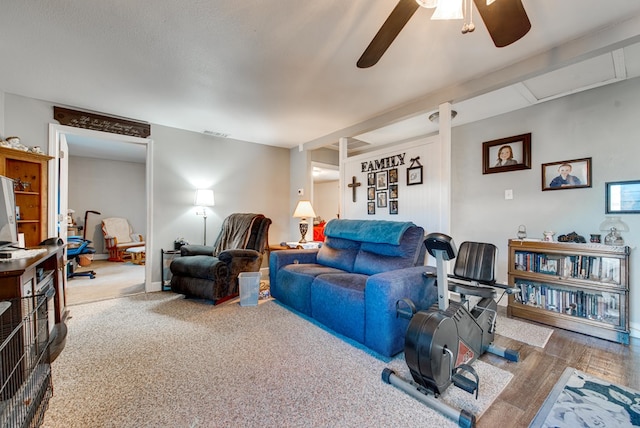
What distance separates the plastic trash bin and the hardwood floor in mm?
2264

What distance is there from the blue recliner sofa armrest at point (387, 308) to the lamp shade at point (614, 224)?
1.88m

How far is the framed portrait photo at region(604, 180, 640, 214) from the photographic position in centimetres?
239

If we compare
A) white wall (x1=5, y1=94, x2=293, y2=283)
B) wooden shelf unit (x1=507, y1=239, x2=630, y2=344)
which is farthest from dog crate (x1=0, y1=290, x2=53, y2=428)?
wooden shelf unit (x1=507, y1=239, x2=630, y2=344)

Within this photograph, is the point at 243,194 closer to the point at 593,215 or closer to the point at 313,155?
the point at 313,155

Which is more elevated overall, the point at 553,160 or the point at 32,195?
the point at 553,160

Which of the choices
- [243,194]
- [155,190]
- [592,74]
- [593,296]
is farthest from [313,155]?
[593,296]

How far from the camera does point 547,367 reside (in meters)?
1.89

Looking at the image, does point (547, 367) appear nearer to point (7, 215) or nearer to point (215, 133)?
point (7, 215)

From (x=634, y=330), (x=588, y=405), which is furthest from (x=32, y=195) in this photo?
(x=634, y=330)

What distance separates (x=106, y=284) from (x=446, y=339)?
15.3 ft

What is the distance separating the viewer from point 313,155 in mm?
4988

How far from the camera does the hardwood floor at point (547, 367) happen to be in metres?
1.45

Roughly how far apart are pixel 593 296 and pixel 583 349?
0.59 metres

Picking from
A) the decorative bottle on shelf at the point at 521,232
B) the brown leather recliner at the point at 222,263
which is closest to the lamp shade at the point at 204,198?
the brown leather recliner at the point at 222,263
